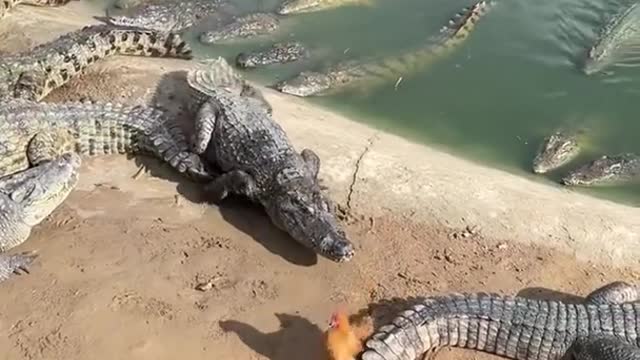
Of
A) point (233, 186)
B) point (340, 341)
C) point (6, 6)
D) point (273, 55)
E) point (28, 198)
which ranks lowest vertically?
point (273, 55)

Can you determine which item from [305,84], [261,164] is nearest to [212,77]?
[305,84]

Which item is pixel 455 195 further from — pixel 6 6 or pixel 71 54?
Answer: pixel 6 6

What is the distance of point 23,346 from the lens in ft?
17.3

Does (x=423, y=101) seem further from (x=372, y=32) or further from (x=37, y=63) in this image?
(x=37, y=63)

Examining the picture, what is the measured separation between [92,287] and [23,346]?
0.60 meters

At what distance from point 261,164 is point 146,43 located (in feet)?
8.45

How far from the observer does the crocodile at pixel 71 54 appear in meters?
7.89

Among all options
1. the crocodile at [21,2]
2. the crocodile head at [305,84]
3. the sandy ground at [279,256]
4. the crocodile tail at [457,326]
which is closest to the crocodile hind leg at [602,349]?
the crocodile tail at [457,326]

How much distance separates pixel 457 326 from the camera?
5.32 metres

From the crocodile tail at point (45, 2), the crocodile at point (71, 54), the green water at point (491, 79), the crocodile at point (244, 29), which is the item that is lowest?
the green water at point (491, 79)

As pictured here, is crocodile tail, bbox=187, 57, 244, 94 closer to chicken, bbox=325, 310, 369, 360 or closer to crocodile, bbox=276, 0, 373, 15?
crocodile, bbox=276, 0, 373, 15

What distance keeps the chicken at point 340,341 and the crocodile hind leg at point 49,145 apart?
115 inches

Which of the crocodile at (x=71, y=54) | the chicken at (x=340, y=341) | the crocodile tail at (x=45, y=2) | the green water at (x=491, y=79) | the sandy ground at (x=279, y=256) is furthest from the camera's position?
the crocodile tail at (x=45, y=2)

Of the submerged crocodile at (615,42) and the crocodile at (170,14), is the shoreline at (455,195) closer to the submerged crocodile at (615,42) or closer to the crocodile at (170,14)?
the submerged crocodile at (615,42)
